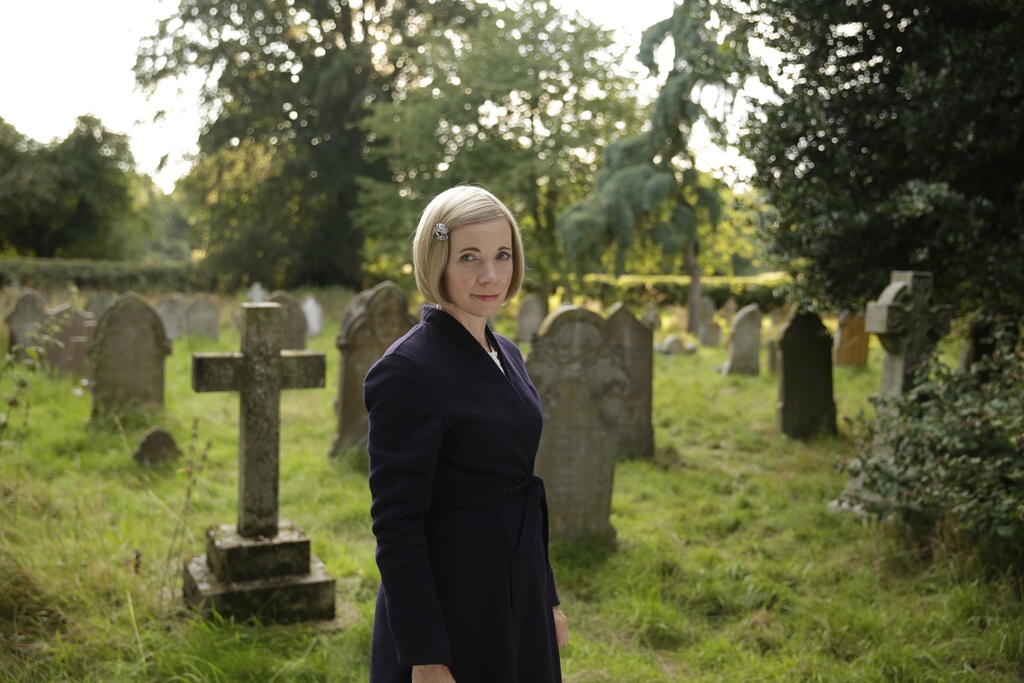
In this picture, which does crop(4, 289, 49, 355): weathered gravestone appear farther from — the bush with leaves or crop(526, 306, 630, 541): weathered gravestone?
the bush with leaves

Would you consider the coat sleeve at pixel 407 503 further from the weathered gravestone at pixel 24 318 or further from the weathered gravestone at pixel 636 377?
the weathered gravestone at pixel 24 318

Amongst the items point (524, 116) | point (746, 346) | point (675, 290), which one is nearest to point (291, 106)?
point (524, 116)

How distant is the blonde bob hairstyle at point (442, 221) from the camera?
1915 mm

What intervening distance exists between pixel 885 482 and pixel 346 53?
76.5ft

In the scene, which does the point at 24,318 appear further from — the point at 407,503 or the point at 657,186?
the point at 407,503

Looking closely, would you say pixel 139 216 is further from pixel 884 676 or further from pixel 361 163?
pixel 884 676

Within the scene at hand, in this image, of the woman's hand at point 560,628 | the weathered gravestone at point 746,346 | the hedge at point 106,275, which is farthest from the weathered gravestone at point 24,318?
the hedge at point 106,275

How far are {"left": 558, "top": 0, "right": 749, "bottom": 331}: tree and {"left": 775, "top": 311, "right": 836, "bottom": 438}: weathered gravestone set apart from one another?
8.92 feet

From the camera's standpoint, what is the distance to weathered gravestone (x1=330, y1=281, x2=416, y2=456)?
788 centimetres

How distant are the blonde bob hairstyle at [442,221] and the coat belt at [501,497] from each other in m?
0.45

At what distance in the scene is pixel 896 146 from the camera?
702 cm

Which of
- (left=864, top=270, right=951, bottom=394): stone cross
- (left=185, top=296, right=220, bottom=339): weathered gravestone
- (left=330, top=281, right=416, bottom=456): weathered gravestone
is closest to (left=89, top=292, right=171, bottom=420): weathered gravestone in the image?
(left=330, top=281, right=416, bottom=456): weathered gravestone

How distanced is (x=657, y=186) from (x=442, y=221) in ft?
41.5

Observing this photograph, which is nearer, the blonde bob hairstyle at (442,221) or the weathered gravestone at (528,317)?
the blonde bob hairstyle at (442,221)
